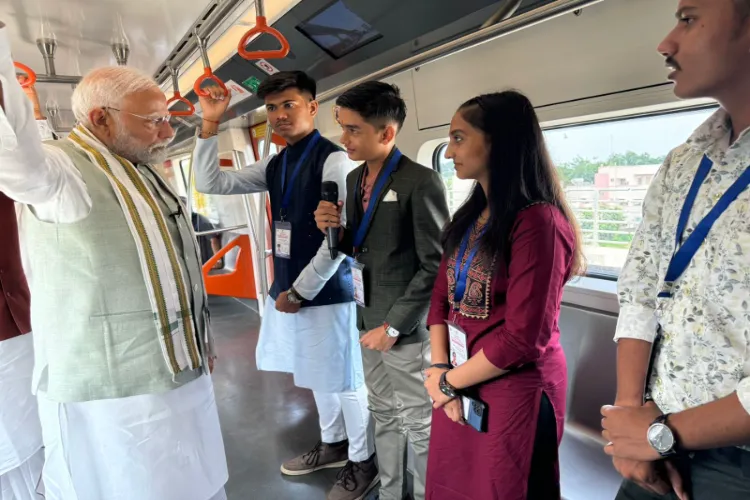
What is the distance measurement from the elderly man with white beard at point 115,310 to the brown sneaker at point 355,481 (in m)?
0.83

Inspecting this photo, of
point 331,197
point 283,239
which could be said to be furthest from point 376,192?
point 283,239

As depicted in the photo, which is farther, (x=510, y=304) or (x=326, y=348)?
(x=326, y=348)

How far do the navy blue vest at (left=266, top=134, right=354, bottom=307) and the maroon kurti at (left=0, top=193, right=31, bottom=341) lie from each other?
1.09 m

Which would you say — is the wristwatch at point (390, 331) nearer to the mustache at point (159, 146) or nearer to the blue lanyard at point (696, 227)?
the blue lanyard at point (696, 227)

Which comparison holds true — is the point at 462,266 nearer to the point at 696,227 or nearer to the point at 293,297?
the point at 696,227

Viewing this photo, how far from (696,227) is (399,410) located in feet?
4.52

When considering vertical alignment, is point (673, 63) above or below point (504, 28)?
below

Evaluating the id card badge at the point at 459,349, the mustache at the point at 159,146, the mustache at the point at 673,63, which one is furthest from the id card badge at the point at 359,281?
the mustache at the point at 673,63

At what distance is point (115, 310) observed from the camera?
1.37 meters

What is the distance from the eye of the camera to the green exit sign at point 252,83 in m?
3.00

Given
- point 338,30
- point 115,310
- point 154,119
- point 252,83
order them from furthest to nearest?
point 252,83 < point 338,30 < point 154,119 < point 115,310

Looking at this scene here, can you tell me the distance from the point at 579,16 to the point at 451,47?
52 centimetres

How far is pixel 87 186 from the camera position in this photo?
1.32 metres

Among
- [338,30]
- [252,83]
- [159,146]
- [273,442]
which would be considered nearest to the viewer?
[159,146]
